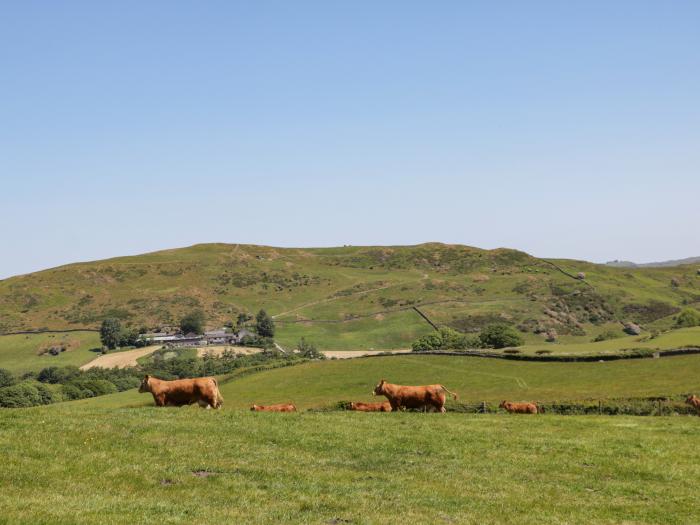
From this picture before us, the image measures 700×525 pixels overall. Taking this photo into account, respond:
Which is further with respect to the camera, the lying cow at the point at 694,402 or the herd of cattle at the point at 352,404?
the lying cow at the point at 694,402

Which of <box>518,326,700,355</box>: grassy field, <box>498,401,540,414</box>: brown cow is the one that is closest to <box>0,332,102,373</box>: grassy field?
<box>518,326,700,355</box>: grassy field

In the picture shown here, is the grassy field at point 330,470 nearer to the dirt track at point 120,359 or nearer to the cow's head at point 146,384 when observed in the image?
the cow's head at point 146,384

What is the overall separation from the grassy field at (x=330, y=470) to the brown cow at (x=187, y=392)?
14.4 ft

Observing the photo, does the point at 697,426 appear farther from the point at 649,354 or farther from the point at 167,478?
the point at 649,354

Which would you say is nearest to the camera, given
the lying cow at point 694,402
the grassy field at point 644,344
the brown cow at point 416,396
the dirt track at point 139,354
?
the brown cow at point 416,396

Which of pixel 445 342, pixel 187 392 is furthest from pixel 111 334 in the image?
pixel 187 392

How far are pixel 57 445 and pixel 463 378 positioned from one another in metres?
61.3

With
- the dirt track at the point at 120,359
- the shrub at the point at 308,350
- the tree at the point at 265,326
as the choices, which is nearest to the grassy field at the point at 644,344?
the shrub at the point at 308,350

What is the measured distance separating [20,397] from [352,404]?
260 ft

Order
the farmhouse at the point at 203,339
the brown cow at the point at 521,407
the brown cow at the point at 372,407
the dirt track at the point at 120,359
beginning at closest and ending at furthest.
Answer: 1. the brown cow at the point at 372,407
2. the brown cow at the point at 521,407
3. the dirt track at the point at 120,359
4. the farmhouse at the point at 203,339

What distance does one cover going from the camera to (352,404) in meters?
41.4

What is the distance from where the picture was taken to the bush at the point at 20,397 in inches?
3942

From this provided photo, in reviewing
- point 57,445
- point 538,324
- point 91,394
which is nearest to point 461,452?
point 57,445

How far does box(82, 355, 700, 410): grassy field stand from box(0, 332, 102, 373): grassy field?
9894 centimetres
